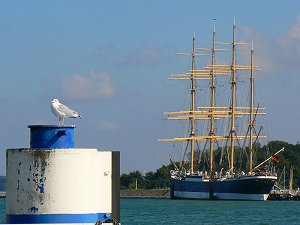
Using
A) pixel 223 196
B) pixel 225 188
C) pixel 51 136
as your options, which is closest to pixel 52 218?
pixel 51 136

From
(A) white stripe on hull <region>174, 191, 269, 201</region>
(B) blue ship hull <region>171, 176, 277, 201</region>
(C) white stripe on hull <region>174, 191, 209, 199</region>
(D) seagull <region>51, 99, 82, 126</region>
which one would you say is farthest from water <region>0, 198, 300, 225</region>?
(C) white stripe on hull <region>174, 191, 209, 199</region>

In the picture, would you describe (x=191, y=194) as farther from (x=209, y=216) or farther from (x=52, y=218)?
(x=52, y=218)

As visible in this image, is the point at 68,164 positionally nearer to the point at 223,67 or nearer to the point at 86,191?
the point at 86,191

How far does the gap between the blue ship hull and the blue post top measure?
137703mm

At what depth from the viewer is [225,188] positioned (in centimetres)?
15538

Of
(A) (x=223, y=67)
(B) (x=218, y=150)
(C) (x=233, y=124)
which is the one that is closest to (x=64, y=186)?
(C) (x=233, y=124)

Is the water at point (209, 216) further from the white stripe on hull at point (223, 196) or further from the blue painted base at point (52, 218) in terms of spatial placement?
the blue painted base at point (52, 218)

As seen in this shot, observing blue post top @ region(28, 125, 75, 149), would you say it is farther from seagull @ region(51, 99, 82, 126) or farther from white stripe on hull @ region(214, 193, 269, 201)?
white stripe on hull @ region(214, 193, 269, 201)

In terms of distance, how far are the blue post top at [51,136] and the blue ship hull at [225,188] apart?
452ft

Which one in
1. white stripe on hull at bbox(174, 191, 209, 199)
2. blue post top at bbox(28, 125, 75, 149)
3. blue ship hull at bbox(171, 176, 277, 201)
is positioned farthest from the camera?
white stripe on hull at bbox(174, 191, 209, 199)

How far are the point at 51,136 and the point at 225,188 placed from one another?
147100mm

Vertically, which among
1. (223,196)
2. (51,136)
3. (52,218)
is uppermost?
(51,136)

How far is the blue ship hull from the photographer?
14738 cm

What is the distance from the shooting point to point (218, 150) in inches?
7023
